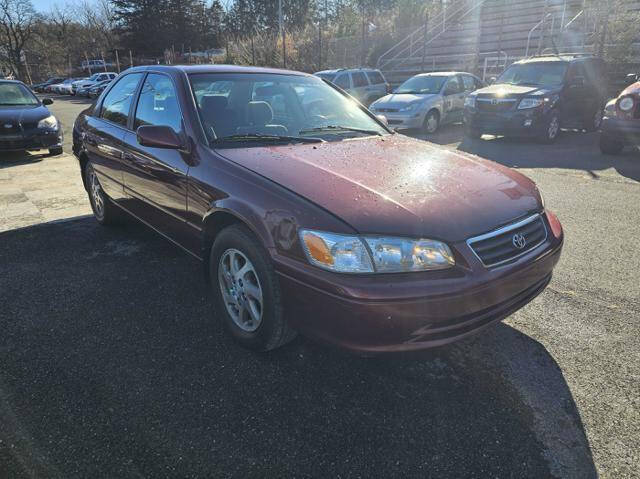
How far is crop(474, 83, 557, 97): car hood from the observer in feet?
31.2

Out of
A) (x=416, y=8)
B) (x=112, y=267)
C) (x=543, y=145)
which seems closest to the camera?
(x=112, y=267)

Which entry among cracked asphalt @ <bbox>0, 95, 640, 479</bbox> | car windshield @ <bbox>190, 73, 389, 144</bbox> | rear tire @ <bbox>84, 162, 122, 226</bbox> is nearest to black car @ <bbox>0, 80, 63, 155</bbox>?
rear tire @ <bbox>84, 162, 122, 226</bbox>

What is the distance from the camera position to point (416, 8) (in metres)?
27.8

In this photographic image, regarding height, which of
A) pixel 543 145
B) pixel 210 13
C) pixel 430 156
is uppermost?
pixel 210 13

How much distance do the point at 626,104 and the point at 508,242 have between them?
6.96m

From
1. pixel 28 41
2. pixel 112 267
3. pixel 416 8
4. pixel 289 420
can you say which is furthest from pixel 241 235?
pixel 28 41

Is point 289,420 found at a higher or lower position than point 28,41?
lower

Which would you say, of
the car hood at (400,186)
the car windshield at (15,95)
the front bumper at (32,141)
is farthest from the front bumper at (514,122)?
the car windshield at (15,95)

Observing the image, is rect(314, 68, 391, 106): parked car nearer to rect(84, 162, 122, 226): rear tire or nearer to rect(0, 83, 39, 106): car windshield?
rect(0, 83, 39, 106): car windshield

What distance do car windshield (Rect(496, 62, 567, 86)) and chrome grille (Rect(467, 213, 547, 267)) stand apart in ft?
29.6

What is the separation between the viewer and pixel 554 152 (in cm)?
900

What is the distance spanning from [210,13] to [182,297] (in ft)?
196

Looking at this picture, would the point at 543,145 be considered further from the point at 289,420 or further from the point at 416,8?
the point at 416,8

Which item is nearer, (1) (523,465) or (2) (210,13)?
(1) (523,465)
